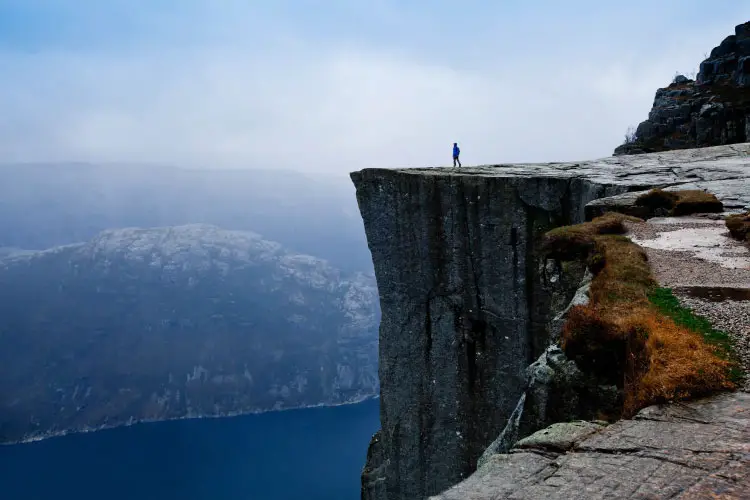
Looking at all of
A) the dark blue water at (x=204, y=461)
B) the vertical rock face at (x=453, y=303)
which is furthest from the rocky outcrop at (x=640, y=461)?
the dark blue water at (x=204, y=461)

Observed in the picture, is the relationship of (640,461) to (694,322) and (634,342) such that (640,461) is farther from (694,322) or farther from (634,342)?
(694,322)

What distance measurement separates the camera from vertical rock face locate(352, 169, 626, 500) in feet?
62.1

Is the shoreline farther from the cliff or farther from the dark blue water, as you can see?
the cliff

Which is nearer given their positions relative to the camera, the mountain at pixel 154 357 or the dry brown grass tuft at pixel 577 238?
the dry brown grass tuft at pixel 577 238

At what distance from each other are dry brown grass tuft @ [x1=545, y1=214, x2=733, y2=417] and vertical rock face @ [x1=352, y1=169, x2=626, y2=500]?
8.14 meters

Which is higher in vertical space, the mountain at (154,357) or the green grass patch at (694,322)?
the green grass patch at (694,322)

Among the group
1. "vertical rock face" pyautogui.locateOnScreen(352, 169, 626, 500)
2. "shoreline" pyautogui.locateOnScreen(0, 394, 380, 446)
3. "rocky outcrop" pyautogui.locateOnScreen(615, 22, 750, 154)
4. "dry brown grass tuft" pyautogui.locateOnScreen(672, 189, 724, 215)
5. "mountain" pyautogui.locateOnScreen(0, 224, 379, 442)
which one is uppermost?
"rocky outcrop" pyautogui.locateOnScreen(615, 22, 750, 154)

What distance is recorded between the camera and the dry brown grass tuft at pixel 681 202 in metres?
14.0

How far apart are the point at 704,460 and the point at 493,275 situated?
15.2 m

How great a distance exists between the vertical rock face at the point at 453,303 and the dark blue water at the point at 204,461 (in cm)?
8044

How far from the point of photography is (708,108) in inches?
1309

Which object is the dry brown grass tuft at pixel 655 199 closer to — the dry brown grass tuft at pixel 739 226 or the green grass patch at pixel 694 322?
the dry brown grass tuft at pixel 739 226

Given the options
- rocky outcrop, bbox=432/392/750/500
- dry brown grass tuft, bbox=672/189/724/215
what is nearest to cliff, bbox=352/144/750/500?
dry brown grass tuft, bbox=672/189/724/215

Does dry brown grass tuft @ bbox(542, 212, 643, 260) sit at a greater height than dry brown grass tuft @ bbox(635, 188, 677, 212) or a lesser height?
lesser
